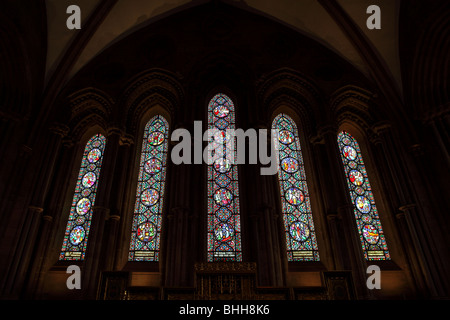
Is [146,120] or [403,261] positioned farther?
[146,120]

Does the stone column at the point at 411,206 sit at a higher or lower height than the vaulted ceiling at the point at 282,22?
lower

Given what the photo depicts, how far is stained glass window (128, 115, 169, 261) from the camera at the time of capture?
9.61 metres

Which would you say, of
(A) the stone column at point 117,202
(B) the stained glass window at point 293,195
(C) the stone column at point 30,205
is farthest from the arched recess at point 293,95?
(C) the stone column at point 30,205

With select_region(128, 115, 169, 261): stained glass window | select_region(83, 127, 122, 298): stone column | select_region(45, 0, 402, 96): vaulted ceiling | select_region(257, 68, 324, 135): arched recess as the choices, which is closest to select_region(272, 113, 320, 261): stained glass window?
select_region(257, 68, 324, 135): arched recess

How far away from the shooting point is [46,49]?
35.7 feet

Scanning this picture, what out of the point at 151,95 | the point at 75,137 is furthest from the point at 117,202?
the point at 151,95

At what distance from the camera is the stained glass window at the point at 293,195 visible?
963cm

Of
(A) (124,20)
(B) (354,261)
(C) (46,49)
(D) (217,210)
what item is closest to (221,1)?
(A) (124,20)

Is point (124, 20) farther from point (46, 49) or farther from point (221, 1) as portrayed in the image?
point (221, 1)

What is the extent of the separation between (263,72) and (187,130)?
3341 millimetres

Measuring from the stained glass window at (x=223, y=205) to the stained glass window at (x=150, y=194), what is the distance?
1.45 meters

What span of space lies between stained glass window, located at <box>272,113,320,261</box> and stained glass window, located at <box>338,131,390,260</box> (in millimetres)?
1362
